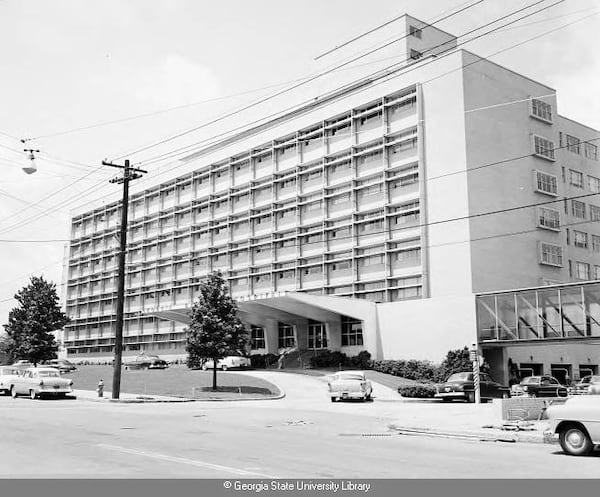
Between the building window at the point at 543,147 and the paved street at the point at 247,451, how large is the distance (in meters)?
43.7

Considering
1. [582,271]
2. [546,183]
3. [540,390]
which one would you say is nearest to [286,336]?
[546,183]

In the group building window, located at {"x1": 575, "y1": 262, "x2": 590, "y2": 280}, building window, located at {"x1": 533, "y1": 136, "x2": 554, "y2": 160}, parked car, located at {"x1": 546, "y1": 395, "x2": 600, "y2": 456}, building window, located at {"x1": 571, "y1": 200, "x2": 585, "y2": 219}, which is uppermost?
building window, located at {"x1": 533, "y1": 136, "x2": 554, "y2": 160}

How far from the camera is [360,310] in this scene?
184 ft

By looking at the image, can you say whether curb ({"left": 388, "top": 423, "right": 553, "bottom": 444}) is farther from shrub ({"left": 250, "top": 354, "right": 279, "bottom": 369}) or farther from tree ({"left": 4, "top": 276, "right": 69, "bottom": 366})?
tree ({"left": 4, "top": 276, "right": 69, "bottom": 366})

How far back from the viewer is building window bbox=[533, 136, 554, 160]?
6003 centimetres

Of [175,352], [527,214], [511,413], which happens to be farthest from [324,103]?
[511,413]

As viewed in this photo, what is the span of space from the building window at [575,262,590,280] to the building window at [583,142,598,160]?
1141 centimetres

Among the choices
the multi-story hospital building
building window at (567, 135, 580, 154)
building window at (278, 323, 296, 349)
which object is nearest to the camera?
the multi-story hospital building

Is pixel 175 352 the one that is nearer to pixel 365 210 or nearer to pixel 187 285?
pixel 187 285

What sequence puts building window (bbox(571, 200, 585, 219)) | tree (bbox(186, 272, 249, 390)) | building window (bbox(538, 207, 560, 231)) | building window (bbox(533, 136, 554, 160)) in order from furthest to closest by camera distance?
building window (bbox(571, 200, 585, 219)) < building window (bbox(533, 136, 554, 160)) < building window (bbox(538, 207, 560, 231)) < tree (bbox(186, 272, 249, 390))

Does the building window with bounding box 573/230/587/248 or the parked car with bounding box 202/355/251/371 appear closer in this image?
the parked car with bounding box 202/355/251/371

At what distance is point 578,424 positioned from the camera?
13.6 metres

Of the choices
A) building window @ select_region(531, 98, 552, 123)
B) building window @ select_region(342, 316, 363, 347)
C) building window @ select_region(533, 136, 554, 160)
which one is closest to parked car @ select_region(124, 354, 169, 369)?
building window @ select_region(342, 316, 363, 347)

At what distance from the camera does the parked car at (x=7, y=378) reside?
1422 inches
